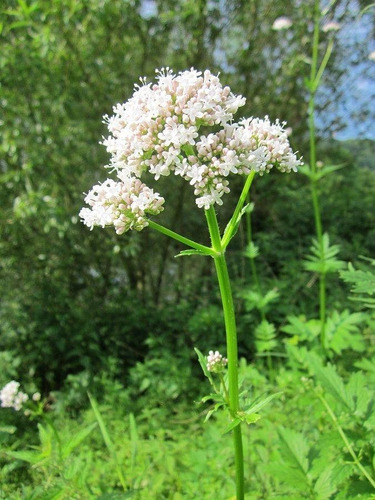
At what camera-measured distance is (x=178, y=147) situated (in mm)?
1339

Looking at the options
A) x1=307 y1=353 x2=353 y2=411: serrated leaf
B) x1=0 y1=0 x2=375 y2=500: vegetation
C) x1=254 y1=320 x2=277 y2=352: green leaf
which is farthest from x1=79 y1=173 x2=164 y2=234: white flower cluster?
x1=254 y1=320 x2=277 y2=352: green leaf

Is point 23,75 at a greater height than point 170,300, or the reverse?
point 23,75

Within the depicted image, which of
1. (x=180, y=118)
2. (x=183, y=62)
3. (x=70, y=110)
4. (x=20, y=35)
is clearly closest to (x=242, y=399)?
(x=180, y=118)

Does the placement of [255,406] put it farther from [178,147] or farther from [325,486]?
[178,147]

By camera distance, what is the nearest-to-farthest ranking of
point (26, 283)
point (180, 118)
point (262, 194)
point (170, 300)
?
1. point (180, 118)
2. point (26, 283)
3. point (170, 300)
4. point (262, 194)

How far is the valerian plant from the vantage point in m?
1.35

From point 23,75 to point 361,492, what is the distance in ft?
13.5

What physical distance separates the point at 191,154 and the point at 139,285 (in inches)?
164

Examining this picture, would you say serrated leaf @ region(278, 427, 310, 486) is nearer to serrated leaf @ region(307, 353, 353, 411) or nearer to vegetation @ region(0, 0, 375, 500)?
serrated leaf @ region(307, 353, 353, 411)

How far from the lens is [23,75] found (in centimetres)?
403

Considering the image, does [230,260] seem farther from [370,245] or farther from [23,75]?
[23,75]

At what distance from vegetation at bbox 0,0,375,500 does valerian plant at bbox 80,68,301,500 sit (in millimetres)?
1434

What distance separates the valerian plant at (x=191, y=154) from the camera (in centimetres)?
135

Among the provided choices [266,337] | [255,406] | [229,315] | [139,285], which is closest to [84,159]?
[139,285]
